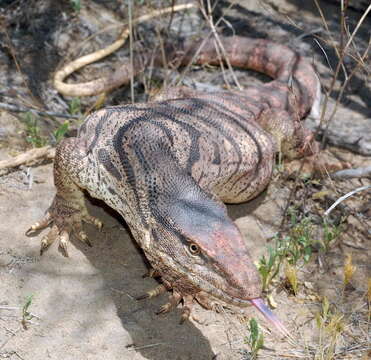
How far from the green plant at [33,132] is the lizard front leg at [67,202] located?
0.90 m

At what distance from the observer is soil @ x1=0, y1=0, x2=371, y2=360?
4176 mm

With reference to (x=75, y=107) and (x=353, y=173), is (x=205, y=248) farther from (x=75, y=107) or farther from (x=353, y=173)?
(x=75, y=107)

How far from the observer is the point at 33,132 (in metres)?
5.97

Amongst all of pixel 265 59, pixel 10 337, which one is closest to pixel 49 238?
pixel 10 337

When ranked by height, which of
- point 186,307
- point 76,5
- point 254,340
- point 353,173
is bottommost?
point 186,307

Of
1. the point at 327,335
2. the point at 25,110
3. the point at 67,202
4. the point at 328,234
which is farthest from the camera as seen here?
the point at 25,110

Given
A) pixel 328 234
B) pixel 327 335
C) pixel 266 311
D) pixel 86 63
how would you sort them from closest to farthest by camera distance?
pixel 266 311, pixel 327 335, pixel 328 234, pixel 86 63

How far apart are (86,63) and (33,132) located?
1.69 m

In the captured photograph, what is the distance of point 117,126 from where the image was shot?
4961 mm

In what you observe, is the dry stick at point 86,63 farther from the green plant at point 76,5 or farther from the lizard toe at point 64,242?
the lizard toe at point 64,242

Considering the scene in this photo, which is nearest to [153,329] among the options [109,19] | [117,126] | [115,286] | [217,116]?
[115,286]

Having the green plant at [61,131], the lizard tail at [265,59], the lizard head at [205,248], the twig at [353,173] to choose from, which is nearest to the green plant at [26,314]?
the lizard head at [205,248]

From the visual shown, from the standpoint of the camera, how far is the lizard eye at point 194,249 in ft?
12.3

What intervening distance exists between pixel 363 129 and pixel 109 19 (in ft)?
12.0
